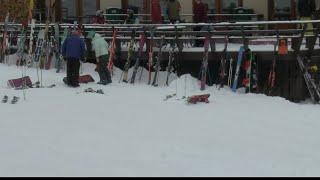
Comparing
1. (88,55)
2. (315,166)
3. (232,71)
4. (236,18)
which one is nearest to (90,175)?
(315,166)

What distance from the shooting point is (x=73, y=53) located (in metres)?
16.1

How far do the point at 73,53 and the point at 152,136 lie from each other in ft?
21.7

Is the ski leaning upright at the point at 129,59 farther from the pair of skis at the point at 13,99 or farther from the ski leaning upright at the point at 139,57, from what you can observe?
the pair of skis at the point at 13,99

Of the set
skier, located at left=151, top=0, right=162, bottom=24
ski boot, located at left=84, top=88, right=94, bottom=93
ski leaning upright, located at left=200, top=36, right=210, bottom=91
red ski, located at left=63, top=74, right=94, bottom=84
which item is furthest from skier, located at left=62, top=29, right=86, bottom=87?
skier, located at left=151, top=0, right=162, bottom=24

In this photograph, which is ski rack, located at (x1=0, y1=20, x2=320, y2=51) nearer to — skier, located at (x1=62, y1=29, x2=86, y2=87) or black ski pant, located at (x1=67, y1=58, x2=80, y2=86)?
skier, located at (x1=62, y1=29, x2=86, y2=87)

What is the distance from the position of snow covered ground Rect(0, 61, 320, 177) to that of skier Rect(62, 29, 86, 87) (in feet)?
2.80

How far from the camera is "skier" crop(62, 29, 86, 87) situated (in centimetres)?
1582

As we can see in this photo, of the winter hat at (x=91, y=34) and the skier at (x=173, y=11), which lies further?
the skier at (x=173, y=11)

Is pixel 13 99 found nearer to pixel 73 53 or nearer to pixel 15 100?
pixel 15 100

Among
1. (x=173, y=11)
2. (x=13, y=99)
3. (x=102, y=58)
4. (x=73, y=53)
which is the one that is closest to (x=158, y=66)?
(x=102, y=58)

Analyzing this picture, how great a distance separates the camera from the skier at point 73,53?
15820 millimetres

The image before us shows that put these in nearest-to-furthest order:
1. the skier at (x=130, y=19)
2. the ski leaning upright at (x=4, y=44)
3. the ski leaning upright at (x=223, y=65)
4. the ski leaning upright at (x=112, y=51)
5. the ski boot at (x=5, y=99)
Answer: the ski boot at (x=5, y=99) → the ski leaning upright at (x=223, y=65) → the ski leaning upright at (x=112, y=51) → the ski leaning upright at (x=4, y=44) → the skier at (x=130, y=19)

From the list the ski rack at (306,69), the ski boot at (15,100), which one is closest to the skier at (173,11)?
the ski rack at (306,69)

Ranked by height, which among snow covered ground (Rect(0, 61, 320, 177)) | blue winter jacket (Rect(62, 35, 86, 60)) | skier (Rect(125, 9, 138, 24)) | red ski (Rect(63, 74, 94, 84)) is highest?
skier (Rect(125, 9, 138, 24))
